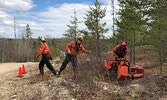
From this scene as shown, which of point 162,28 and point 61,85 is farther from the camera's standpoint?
point 162,28

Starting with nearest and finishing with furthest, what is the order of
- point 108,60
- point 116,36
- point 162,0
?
A: point 108,60 → point 162,0 → point 116,36

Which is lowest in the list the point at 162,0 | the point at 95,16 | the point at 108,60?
the point at 108,60

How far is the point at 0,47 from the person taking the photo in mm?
27250

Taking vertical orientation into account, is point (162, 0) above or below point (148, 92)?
above

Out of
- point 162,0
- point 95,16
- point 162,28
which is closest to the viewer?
point 162,0

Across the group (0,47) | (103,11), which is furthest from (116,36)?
(0,47)

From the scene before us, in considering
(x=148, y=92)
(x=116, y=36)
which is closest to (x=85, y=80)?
(x=148, y=92)

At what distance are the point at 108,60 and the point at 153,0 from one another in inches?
182

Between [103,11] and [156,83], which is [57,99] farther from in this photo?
[103,11]

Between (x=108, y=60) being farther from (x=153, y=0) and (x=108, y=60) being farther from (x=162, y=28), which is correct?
(x=153, y=0)

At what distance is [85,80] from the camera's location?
16.3ft

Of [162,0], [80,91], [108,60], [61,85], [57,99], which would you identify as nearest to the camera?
[57,99]

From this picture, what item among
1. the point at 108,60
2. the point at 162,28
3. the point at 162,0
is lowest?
the point at 108,60

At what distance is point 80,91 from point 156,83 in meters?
2.73
